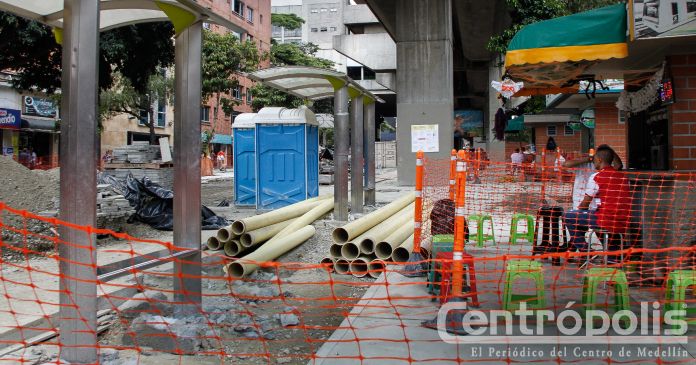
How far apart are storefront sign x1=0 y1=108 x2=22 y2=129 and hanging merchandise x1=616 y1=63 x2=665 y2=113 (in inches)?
1163

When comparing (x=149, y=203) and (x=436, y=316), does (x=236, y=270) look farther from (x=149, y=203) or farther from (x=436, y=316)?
(x=149, y=203)

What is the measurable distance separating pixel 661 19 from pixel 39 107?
33270 mm

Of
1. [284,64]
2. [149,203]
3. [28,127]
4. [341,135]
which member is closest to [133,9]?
[341,135]

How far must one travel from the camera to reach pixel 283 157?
41.8 ft

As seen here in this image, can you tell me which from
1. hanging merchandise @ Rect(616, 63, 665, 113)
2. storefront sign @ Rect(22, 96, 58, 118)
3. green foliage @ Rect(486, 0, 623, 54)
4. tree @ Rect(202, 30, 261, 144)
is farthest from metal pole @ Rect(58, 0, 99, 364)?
storefront sign @ Rect(22, 96, 58, 118)

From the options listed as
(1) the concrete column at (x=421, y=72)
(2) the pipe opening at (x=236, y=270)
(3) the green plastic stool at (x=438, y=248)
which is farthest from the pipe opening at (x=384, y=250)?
(1) the concrete column at (x=421, y=72)

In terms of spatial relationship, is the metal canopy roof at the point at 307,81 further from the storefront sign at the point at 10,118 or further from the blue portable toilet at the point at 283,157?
the storefront sign at the point at 10,118

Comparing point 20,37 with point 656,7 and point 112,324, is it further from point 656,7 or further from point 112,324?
point 656,7

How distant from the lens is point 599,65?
7020 mm

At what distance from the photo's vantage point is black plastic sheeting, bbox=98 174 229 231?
11109 mm

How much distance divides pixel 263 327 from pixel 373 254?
247cm

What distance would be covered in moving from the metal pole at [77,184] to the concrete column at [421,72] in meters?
16.4

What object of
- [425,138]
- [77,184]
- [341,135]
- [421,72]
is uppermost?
[421,72]

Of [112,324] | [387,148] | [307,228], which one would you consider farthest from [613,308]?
[387,148]
